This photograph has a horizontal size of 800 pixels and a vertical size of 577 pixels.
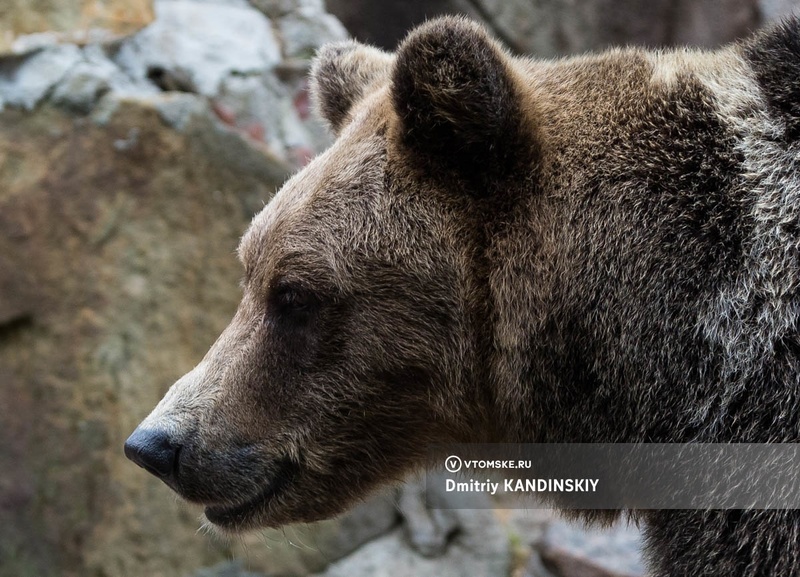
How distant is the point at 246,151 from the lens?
499 centimetres

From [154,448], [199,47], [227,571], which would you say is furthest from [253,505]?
[199,47]

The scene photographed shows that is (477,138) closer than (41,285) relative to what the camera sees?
Yes

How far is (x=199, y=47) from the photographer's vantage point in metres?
5.53

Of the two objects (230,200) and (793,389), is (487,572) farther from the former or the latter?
(793,389)

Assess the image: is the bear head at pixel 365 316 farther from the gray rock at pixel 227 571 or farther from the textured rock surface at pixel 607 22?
the textured rock surface at pixel 607 22

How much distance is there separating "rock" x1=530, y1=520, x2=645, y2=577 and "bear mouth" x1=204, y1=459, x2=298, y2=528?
7.21 ft

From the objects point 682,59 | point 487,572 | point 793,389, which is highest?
point 682,59

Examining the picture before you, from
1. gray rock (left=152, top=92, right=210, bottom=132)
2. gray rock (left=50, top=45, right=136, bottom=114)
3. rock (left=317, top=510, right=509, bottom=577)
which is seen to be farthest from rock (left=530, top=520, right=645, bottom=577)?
gray rock (left=50, top=45, right=136, bottom=114)

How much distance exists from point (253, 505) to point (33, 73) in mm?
3182

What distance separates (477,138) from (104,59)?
3.41 meters

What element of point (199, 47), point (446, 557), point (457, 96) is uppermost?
point (199, 47)

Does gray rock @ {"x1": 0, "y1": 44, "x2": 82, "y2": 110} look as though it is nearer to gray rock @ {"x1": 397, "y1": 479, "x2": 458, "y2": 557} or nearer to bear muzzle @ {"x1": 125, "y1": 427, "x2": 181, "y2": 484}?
bear muzzle @ {"x1": 125, "y1": 427, "x2": 181, "y2": 484}

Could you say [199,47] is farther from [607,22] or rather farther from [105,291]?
[607,22]

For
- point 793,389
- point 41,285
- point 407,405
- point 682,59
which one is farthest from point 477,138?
point 41,285
